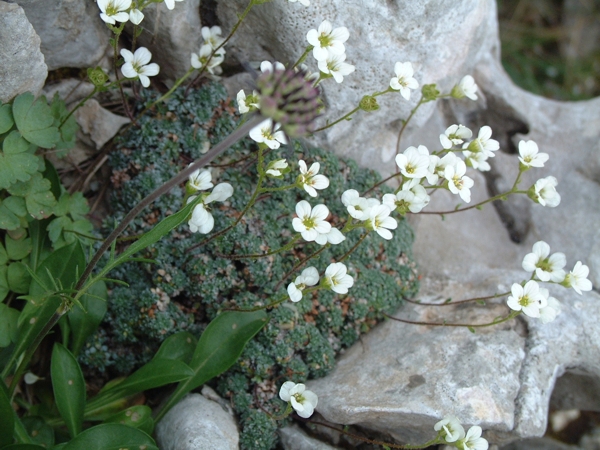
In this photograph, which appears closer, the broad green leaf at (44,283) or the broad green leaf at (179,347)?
the broad green leaf at (44,283)

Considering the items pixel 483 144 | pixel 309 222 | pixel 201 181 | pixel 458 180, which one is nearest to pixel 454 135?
pixel 483 144

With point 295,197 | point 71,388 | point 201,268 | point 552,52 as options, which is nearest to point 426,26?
point 295,197

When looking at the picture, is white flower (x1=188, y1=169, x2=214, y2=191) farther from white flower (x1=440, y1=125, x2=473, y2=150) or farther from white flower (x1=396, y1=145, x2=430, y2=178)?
white flower (x1=440, y1=125, x2=473, y2=150)

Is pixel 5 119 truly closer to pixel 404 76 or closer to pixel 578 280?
pixel 404 76

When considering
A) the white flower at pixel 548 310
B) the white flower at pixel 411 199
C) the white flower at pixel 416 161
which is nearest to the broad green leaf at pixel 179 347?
the white flower at pixel 411 199

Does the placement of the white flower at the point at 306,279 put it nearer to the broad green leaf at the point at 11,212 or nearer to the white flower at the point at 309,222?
the white flower at the point at 309,222
